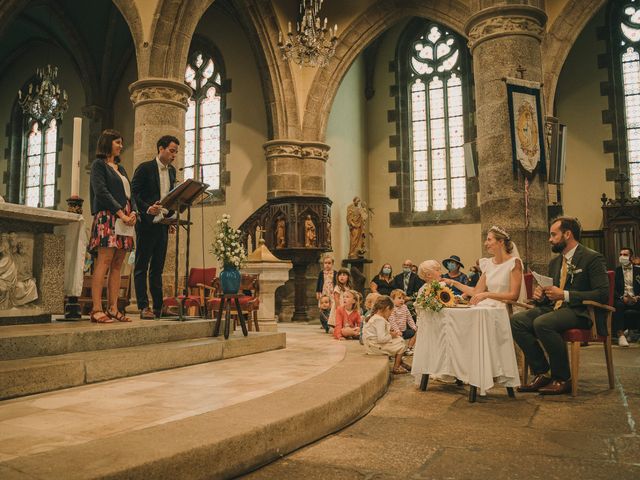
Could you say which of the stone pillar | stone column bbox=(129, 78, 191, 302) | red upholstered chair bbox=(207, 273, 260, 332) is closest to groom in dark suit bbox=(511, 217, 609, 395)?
red upholstered chair bbox=(207, 273, 260, 332)

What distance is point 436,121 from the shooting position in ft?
46.7

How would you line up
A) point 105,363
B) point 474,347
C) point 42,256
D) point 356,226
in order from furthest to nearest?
point 356,226 < point 42,256 < point 474,347 < point 105,363

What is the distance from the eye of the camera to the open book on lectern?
4613 millimetres

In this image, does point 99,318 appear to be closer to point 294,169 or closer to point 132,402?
point 132,402

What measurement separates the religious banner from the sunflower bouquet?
357 cm

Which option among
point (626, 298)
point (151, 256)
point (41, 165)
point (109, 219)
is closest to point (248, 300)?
point (151, 256)

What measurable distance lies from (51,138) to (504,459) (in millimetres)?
16647

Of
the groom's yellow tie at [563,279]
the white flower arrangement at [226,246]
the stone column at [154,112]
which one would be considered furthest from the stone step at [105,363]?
the stone column at [154,112]

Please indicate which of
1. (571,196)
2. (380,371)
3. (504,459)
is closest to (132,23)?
(380,371)

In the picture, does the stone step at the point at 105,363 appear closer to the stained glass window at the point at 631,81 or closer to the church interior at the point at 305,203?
the church interior at the point at 305,203

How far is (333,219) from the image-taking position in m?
12.9

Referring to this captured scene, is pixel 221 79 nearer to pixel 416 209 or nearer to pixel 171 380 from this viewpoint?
pixel 416 209

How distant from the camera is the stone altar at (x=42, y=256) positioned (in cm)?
426

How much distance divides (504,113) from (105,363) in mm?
5514
